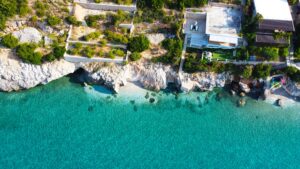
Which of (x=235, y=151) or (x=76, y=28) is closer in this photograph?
(x=235, y=151)

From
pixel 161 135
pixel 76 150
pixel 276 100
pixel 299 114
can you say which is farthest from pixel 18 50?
pixel 299 114

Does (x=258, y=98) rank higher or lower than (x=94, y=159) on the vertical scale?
higher

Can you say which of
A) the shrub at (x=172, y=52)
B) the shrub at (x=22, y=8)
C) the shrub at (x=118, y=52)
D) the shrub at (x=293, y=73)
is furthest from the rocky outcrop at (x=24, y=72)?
the shrub at (x=293, y=73)

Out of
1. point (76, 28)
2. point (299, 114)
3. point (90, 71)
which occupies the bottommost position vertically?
point (299, 114)

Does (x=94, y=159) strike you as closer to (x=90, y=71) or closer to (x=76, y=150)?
(x=76, y=150)

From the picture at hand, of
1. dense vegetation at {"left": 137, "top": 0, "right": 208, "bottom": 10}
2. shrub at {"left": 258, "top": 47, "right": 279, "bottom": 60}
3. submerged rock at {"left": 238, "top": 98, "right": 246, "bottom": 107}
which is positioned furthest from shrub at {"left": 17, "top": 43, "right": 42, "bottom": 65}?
shrub at {"left": 258, "top": 47, "right": 279, "bottom": 60}

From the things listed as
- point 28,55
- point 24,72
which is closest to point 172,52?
point 28,55

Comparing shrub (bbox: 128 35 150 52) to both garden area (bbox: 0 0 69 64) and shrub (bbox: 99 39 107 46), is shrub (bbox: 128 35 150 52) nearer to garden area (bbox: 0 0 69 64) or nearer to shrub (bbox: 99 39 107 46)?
shrub (bbox: 99 39 107 46)
